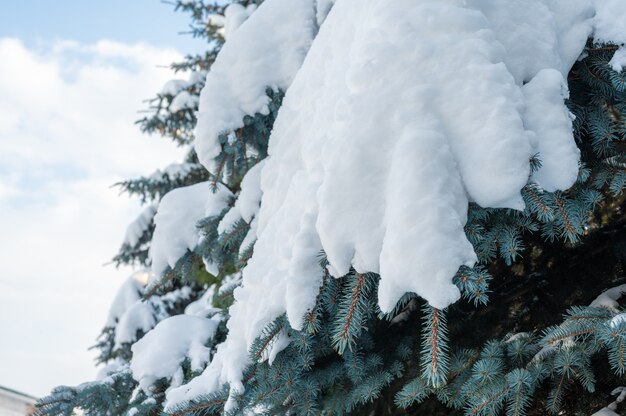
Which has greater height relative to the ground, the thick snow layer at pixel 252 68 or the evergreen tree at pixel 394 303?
the thick snow layer at pixel 252 68

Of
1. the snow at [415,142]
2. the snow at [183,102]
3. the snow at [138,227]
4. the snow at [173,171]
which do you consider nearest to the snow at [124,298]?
the snow at [138,227]

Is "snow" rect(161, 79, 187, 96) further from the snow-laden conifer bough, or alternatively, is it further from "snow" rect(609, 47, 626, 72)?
"snow" rect(609, 47, 626, 72)

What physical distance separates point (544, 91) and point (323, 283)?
3.32ft

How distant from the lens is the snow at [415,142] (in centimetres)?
153

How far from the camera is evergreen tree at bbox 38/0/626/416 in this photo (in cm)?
177

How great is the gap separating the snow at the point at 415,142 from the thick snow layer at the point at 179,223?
3.38ft

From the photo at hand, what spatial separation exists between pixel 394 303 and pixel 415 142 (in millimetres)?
485

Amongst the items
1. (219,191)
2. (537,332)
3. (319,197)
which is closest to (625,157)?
(537,332)

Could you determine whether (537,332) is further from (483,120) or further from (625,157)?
(483,120)

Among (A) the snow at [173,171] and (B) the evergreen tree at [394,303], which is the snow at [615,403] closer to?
(B) the evergreen tree at [394,303]

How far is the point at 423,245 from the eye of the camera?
148 cm

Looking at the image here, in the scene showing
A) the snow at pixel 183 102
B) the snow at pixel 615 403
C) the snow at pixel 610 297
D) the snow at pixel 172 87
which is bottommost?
the snow at pixel 615 403

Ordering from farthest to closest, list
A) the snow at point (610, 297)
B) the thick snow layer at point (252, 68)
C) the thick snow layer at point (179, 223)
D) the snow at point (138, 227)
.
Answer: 1. the snow at point (138, 227)
2. the thick snow layer at point (179, 223)
3. the thick snow layer at point (252, 68)
4. the snow at point (610, 297)

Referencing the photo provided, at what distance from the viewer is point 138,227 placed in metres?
6.25
